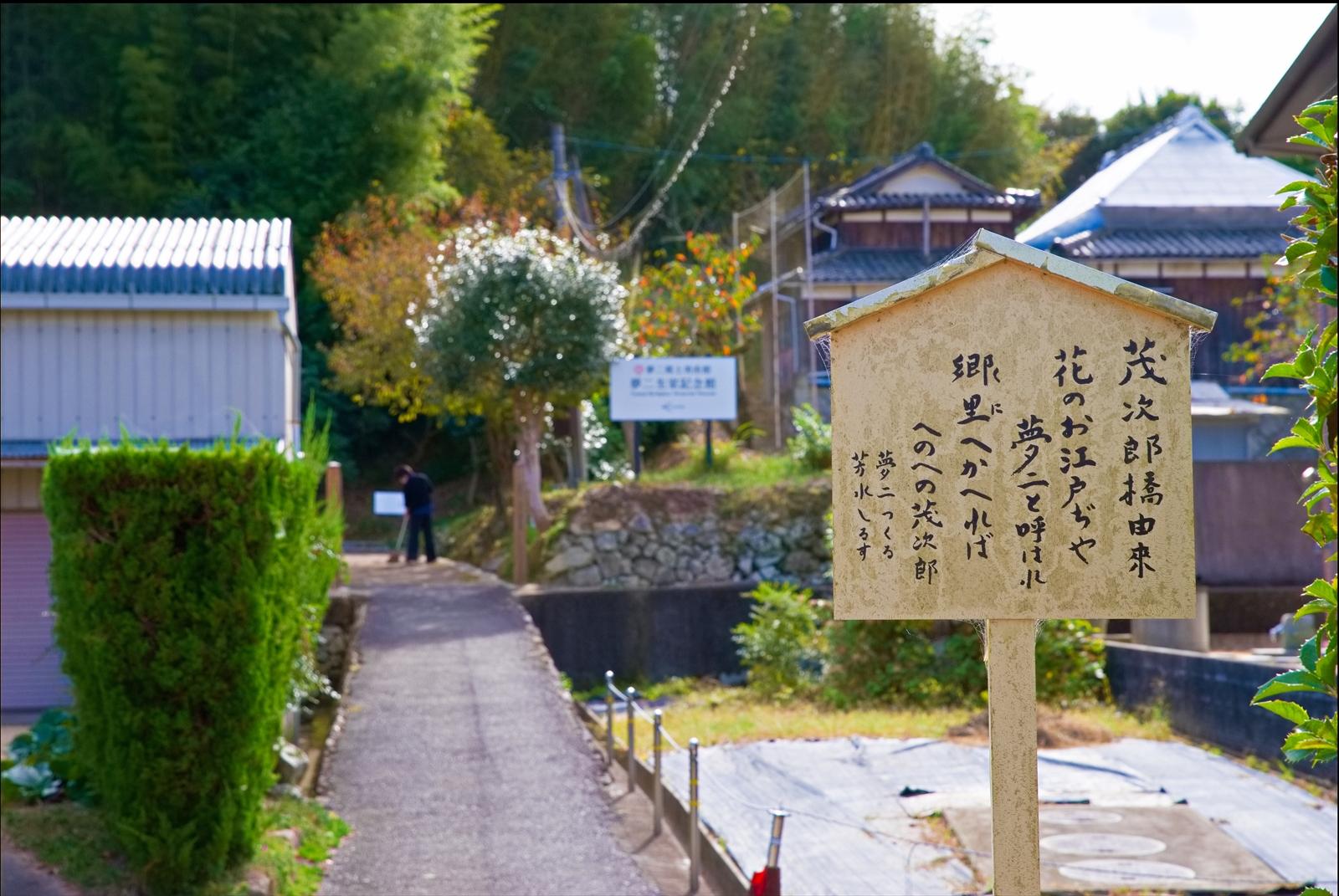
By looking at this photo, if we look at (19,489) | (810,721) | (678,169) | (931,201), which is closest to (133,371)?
(19,489)

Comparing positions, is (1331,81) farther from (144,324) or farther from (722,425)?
(722,425)

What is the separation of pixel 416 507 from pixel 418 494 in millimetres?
317

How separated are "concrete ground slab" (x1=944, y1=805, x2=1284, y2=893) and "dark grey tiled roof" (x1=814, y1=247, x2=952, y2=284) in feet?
50.4

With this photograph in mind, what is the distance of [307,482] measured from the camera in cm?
906

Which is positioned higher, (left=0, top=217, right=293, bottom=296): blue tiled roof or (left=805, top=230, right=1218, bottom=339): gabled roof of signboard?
(left=0, top=217, right=293, bottom=296): blue tiled roof

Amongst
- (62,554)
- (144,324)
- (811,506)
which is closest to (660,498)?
(811,506)

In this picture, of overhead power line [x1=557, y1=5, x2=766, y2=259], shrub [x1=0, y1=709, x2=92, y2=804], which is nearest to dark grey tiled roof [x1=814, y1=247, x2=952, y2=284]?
overhead power line [x1=557, y1=5, x2=766, y2=259]

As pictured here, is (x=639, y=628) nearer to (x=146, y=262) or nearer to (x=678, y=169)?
(x=146, y=262)

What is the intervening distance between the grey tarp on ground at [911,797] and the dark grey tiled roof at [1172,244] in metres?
7.91

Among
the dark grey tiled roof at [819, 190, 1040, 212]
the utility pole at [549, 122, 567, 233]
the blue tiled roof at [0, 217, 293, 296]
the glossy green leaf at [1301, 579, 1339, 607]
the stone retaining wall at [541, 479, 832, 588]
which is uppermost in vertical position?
the utility pole at [549, 122, 567, 233]

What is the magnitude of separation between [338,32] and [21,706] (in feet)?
62.3

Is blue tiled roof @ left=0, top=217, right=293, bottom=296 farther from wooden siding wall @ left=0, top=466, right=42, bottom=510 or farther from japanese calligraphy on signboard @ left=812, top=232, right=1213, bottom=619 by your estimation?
japanese calligraphy on signboard @ left=812, top=232, right=1213, bottom=619

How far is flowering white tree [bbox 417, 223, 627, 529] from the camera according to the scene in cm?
1844

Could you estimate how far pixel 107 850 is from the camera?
7641mm
